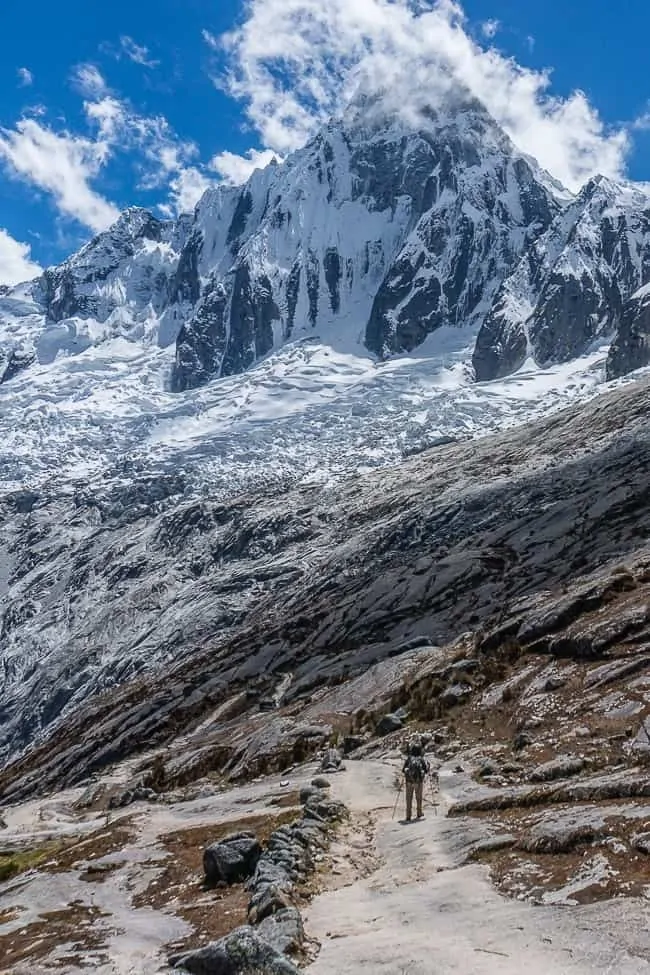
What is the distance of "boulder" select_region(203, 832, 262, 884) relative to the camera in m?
20.1

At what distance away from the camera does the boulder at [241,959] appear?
12055mm

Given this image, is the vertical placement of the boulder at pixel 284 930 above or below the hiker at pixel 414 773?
below

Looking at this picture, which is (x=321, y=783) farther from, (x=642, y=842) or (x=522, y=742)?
(x=642, y=842)

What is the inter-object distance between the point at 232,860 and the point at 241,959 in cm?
834

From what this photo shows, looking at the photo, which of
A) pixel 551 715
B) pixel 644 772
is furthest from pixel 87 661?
pixel 644 772

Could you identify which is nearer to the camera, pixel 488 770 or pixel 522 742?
pixel 488 770

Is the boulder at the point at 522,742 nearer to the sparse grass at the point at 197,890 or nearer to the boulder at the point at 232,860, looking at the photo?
the sparse grass at the point at 197,890

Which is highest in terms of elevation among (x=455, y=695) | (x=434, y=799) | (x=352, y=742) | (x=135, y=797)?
(x=455, y=695)

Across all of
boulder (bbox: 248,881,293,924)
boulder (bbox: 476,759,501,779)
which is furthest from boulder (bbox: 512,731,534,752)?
boulder (bbox: 248,881,293,924)

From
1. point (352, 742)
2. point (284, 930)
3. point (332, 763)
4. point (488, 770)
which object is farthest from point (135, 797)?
point (284, 930)

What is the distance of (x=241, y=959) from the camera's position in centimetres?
1216

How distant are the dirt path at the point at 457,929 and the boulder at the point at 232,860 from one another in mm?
2906

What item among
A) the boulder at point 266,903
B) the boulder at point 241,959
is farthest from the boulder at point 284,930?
the boulder at point 241,959

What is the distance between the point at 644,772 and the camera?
20.2 metres
